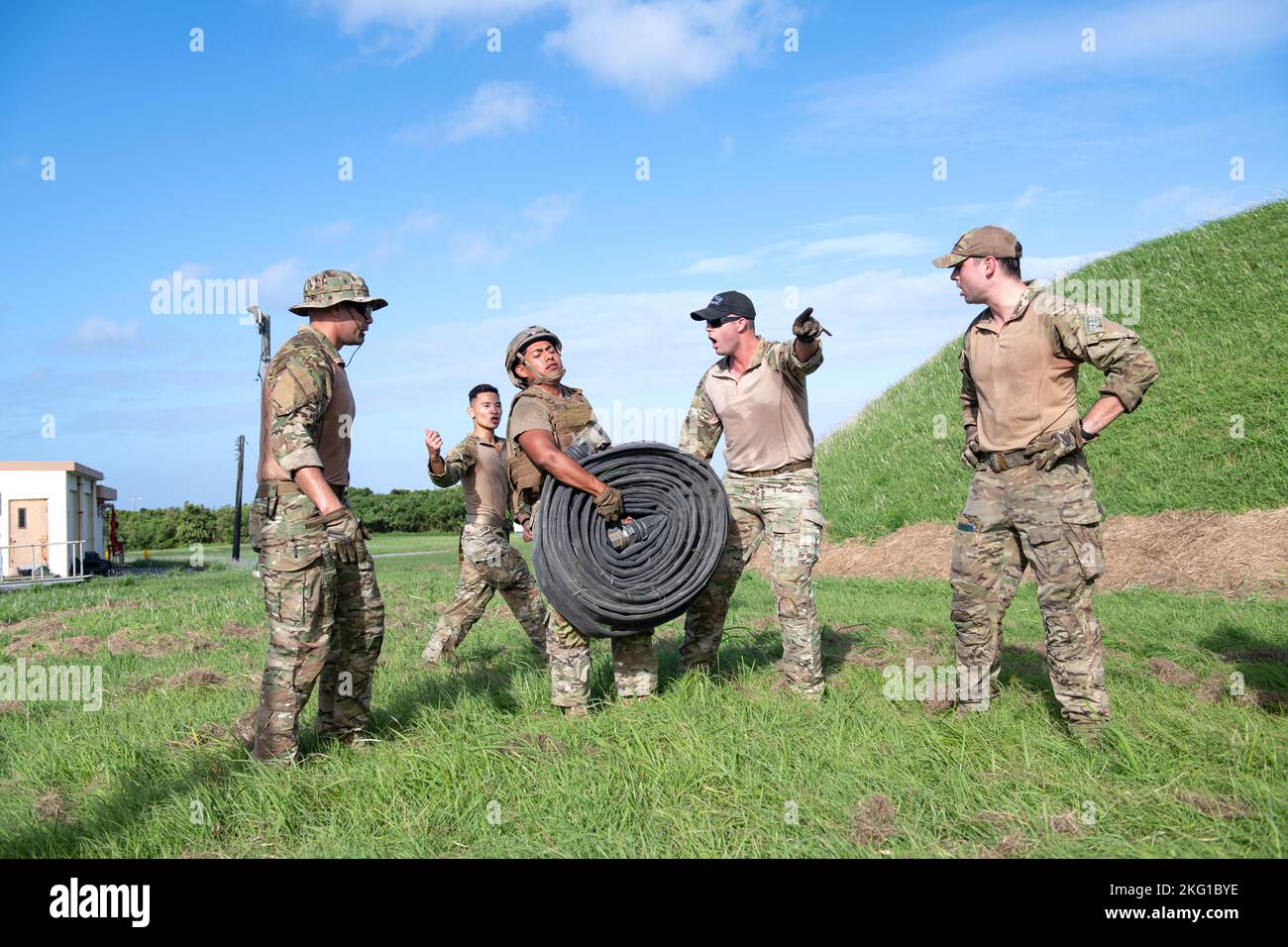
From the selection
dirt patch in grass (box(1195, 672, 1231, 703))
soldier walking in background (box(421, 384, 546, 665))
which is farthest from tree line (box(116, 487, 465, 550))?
dirt patch in grass (box(1195, 672, 1231, 703))

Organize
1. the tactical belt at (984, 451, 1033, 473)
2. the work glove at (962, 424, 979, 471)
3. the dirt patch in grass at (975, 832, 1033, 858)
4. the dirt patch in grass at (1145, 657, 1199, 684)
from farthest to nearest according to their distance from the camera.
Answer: the dirt patch in grass at (1145, 657, 1199, 684)
the work glove at (962, 424, 979, 471)
the tactical belt at (984, 451, 1033, 473)
the dirt patch in grass at (975, 832, 1033, 858)

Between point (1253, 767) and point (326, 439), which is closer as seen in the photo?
point (1253, 767)

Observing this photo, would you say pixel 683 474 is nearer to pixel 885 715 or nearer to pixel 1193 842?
pixel 885 715

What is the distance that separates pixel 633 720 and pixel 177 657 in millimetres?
5339

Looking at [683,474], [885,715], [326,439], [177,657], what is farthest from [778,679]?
[177,657]

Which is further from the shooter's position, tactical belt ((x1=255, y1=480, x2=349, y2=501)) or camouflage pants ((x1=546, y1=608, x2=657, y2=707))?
camouflage pants ((x1=546, y1=608, x2=657, y2=707))

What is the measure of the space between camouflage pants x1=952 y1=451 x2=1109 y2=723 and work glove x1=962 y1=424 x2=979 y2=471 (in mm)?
130

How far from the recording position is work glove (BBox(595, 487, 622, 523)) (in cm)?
522

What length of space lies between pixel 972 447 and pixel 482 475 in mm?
4283

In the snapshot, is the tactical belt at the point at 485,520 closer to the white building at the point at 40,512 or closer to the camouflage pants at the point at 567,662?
Answer: the camouflage pants at the point at 567,662

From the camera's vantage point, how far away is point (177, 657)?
834 cm

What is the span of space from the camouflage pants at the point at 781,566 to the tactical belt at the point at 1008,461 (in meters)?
1.16

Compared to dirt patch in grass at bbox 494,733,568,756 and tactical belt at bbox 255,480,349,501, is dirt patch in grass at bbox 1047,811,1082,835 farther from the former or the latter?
tactical belt at bbox 255,480,349,501

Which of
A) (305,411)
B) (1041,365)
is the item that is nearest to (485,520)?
(305,411)
